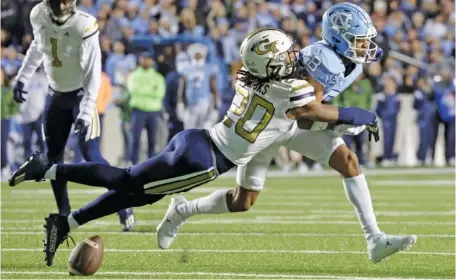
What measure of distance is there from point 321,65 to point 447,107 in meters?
11.0

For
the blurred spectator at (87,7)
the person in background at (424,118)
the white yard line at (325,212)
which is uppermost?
the white yard line at (325,212)

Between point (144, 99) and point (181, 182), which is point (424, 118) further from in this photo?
point (181, 182)

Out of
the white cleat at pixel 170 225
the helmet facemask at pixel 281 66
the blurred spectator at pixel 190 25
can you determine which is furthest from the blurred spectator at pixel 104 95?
the helmet facemask at pixel 281 66

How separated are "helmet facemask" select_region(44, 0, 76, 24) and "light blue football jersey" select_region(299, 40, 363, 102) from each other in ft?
6.25

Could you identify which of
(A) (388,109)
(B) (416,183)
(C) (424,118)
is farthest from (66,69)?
(C) (424,118)

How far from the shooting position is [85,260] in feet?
19.9

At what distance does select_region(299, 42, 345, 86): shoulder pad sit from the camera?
6473 millimetres

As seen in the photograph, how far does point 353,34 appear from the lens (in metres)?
6.68

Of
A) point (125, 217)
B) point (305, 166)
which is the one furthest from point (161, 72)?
point (125, 217)

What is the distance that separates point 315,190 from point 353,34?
19.3ft

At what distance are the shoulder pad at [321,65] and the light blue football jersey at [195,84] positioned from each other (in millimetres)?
9499

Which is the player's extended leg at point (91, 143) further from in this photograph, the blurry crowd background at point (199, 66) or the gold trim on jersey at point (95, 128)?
the blurry crowd background at point (199, 66)

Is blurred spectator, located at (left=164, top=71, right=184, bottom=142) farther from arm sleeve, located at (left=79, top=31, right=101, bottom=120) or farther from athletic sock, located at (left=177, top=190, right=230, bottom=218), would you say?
athletic sock, located at (left=177, top=190, right=230, bottom=218)

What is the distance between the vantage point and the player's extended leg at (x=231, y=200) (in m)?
6.69
